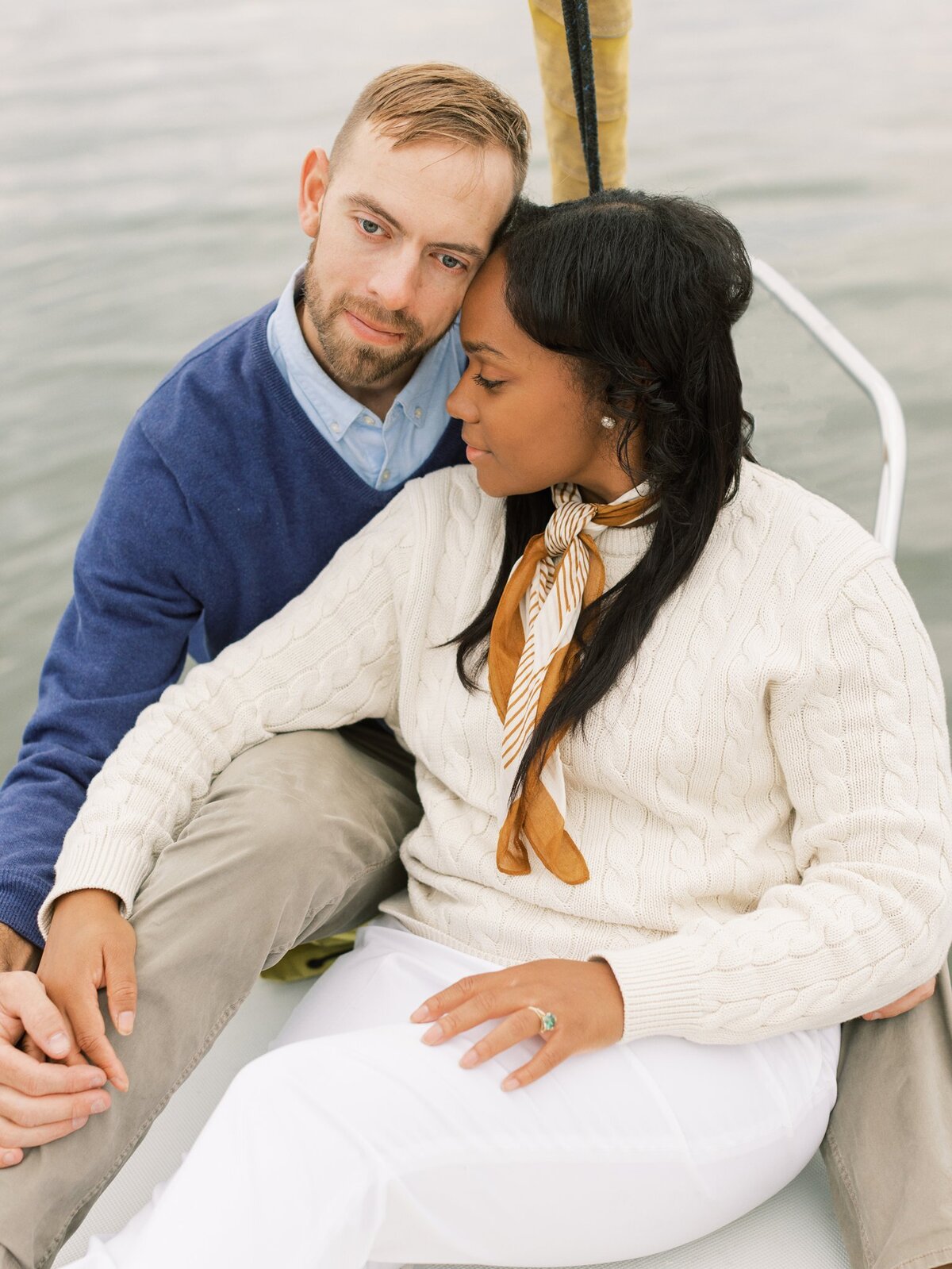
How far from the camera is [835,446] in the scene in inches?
93.7

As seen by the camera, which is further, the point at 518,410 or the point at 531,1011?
the point at 518,410

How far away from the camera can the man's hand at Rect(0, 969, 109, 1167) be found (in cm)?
128

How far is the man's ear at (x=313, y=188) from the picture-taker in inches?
71.8

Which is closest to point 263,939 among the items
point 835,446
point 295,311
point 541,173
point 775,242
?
point 295,311

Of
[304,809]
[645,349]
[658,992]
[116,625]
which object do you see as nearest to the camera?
[658,992]

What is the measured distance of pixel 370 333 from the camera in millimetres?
1739

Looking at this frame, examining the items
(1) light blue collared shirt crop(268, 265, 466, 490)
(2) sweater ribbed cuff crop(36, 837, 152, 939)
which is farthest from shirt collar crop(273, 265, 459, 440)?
(2) sweater ribbed cuff crop(36, 837, 152, 939)

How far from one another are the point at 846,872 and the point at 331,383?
0.91 m

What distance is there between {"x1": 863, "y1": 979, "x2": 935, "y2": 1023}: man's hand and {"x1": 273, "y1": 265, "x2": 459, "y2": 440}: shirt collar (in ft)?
3.13

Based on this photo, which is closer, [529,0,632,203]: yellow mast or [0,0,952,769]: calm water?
[529,0,632,203]: yellow mast

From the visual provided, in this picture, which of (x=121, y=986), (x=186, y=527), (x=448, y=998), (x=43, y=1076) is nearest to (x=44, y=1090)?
(x=43, y=1076)

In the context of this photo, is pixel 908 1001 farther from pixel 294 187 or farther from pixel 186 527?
pixel 294 187

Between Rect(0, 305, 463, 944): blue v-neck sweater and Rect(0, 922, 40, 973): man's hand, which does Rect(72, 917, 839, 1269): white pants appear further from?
Rect(0, 305, 463, 944): blue v-neck sweater

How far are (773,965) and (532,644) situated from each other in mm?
438
